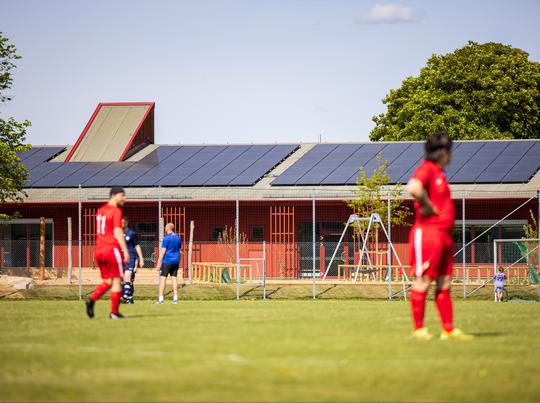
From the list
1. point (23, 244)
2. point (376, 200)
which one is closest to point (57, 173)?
point (23, 244)

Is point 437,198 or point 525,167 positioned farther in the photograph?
point 525,167

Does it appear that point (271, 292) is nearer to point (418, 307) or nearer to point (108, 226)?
point (108, 226)

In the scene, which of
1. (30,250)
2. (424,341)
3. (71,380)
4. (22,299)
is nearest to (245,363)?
(71,380)

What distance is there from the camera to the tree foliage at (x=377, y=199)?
43344 millimetres

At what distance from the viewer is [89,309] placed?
1798 centimetres

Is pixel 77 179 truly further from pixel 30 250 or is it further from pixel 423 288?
pixel 423 288

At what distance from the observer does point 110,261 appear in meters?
17.6

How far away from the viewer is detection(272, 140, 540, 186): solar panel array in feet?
152

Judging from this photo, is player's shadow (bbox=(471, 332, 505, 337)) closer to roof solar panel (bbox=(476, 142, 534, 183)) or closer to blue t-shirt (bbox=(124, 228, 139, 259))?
blue t-shirt (bbox=(124, 228, 139, 259))

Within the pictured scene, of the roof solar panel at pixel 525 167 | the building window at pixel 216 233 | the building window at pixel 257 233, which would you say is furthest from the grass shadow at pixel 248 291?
the roof solar panel at pixel 525 167

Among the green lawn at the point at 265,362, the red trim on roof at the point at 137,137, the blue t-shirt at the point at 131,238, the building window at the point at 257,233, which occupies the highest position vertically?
the red trim on roof at the point at 137,137

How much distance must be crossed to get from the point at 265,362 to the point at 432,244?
3159 mm

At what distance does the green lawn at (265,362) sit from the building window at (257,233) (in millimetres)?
31284

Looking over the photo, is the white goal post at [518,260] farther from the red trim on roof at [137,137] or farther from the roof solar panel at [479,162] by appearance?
the red trim on roof at [137,137]
